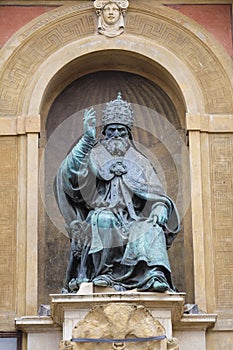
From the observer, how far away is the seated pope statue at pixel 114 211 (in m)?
9.49

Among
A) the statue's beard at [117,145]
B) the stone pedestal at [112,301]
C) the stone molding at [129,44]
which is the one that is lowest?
the stone pedestal at [112,301]

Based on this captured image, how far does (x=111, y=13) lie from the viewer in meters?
11.0

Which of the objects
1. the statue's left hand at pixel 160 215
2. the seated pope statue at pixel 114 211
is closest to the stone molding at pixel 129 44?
the seated pope statue at pixel 114 211

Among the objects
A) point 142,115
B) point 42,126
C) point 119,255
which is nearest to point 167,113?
point 142,115

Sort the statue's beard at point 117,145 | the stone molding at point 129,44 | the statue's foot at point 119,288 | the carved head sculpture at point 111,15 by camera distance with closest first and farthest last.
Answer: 1. the statue's foot at point 119,288
2. the statue's beard at point 117,145
3. the stone molding at point 129,44
4. the carved head sculpture at point 111,15

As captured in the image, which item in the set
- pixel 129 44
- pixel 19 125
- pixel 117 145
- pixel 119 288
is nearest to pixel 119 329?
pixel 119 288

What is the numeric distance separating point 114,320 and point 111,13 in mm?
3224

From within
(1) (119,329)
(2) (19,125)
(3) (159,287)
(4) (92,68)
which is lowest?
(1) (119,329)

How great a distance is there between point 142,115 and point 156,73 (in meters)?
0.46

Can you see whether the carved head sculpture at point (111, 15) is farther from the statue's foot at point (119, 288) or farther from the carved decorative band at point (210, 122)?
the statue's foot at point (119, 288)

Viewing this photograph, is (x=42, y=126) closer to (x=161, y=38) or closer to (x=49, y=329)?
Answer: (x=161, y=38)

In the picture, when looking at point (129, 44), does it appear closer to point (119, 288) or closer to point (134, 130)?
point (134, 130)

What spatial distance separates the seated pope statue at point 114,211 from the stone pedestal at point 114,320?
163 mm

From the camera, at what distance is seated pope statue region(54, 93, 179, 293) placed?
31.1ft
